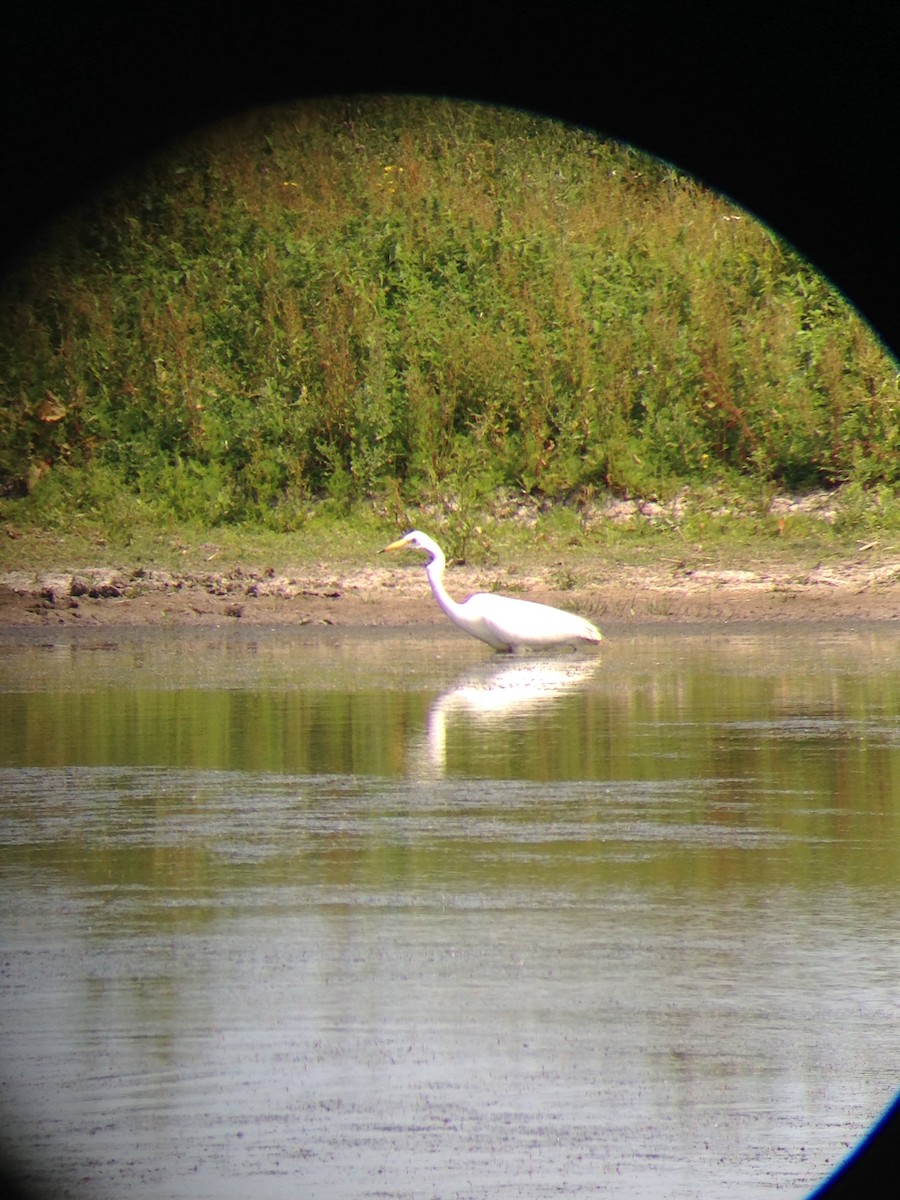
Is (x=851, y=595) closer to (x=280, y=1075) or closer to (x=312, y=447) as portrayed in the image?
(x=312, y=447)

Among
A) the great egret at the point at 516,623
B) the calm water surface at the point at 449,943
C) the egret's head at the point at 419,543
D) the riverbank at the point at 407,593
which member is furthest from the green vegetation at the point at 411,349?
the calm water surface at the point at 449,943

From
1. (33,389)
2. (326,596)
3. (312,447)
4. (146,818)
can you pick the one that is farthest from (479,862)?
(33,389)

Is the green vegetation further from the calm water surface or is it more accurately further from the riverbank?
the calm water surface

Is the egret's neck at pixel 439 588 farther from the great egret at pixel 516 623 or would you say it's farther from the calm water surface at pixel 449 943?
A: the calm water surface at pixel 449 943

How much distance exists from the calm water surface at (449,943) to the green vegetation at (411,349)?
675 cm

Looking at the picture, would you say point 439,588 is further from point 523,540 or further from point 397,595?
point 523,540

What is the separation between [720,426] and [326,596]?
4857 mm

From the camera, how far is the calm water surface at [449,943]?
186 inches

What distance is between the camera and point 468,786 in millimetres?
8898

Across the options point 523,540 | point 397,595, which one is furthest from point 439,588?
point 523,540

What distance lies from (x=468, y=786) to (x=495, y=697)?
2785mm

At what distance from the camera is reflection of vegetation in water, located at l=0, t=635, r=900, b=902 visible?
24.1 ft

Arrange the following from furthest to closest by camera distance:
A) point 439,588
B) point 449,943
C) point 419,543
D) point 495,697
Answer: point 419,543
point 439,588
point 495,697
point 449,943

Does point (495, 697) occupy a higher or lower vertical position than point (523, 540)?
lower
